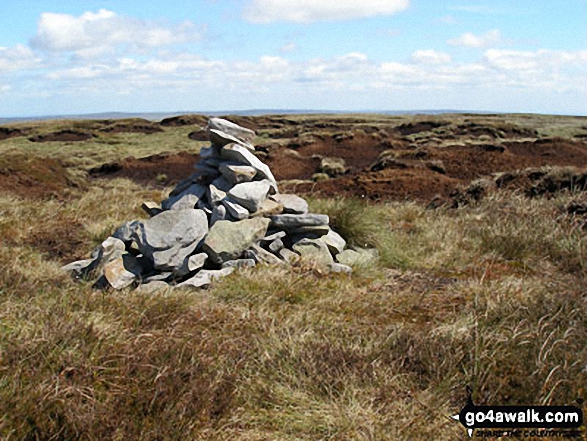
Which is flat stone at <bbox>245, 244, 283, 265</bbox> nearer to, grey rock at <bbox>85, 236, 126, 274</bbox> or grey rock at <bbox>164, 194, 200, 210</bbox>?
grey rock at <bbox>164, 194, 200, 210</bbox>

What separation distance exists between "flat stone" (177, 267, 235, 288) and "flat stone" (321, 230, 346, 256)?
1.51 metres

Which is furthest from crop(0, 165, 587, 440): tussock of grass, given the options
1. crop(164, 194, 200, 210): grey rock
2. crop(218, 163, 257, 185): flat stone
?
crop(164, 194, 200, 210): grey rock

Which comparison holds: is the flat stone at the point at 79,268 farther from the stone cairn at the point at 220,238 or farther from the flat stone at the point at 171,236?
the flat stone at the point at 171,236

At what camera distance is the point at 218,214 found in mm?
6957

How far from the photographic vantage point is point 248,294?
5312 millimetres

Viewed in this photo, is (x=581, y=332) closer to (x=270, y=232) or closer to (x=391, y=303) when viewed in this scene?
(x=391, y=303)

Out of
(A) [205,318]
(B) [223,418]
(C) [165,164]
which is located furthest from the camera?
(C) [165,164]

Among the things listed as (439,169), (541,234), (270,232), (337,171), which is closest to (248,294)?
(270,232)

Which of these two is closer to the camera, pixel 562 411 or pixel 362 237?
Result: pixel 562 411

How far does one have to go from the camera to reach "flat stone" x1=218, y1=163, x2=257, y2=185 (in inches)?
288

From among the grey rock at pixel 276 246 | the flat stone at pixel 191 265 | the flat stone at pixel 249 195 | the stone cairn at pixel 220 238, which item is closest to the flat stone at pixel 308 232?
the stone cairn at pixel 220 238

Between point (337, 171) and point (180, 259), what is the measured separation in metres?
12.3

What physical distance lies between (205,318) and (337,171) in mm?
13892

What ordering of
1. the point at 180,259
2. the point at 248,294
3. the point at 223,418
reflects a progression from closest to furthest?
the point at 223,418 → the point at 248,294 → the point at 180,259
